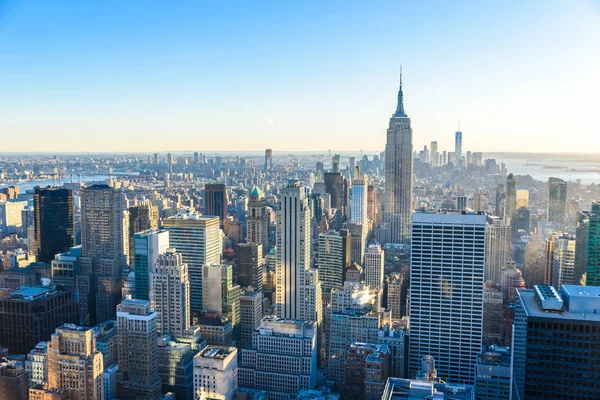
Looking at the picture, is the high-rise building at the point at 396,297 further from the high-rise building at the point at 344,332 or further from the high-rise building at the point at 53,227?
the high-rise building at the point at 53,227

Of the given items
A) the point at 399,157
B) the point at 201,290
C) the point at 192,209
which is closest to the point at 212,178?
the point at 192,209

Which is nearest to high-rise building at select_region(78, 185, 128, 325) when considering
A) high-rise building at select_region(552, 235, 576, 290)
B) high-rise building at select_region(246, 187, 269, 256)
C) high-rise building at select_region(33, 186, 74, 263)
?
high-rise building at select_region(33, 186, 74, 263)

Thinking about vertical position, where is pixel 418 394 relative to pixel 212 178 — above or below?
below

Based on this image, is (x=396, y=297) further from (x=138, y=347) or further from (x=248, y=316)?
(x=138, y=347)

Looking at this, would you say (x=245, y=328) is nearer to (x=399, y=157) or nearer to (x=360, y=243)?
(x=360, y=243)

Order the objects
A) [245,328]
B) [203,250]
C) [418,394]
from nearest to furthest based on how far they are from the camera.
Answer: [418,394], [245,328], [203,250]

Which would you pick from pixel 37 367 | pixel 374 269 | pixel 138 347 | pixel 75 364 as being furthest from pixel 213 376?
pixel 374 269
